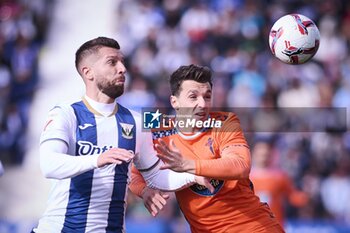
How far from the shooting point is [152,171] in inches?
270

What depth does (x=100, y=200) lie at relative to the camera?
249 inches

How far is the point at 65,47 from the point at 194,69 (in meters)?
11.7

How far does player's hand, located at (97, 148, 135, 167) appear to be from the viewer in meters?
5.74

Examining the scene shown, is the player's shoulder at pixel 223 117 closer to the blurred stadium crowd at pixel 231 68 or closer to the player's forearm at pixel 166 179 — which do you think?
the player's forearm at pixel 166 179

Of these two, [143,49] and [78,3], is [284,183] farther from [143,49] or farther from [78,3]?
[78,3]

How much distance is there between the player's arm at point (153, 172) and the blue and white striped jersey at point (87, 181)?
0.56ft

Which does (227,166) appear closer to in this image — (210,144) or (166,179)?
(210,144)

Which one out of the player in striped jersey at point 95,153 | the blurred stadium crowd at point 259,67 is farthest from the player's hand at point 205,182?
the blurred stadium crowd at point 259,67

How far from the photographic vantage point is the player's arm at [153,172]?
6.68 m

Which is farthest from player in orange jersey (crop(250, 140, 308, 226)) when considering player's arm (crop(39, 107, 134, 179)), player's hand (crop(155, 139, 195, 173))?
player's arm (crop(39, 107, 134, 179))

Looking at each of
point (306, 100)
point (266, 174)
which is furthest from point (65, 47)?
point (266, 174)

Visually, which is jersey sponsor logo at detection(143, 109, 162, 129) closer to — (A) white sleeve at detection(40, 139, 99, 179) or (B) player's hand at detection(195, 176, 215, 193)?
(B) player's hand at detection(195, 176, 215, 193)

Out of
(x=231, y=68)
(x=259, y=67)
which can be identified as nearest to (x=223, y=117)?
(x=231, y=68)

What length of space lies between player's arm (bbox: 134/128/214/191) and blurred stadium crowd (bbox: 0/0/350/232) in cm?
587
